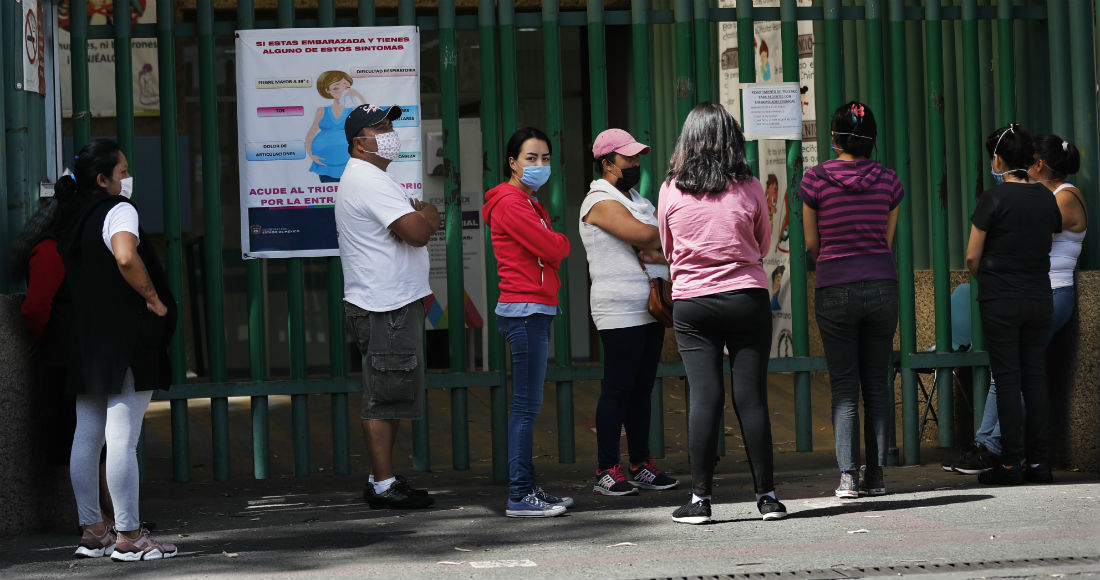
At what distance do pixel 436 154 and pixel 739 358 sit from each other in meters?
6.00

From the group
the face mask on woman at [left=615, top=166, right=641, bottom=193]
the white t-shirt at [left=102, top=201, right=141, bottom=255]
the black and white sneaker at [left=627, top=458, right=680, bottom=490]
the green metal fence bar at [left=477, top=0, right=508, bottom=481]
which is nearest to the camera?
the white t-shirt at [left=102, top=201, right=141, bottom=255]

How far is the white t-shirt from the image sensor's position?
17.9 ft

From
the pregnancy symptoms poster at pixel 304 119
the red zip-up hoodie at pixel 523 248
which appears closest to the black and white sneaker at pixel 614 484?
the red zip-up hoodie at pixel 523 248

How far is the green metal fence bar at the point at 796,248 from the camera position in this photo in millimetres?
7449

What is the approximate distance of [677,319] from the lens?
6047 millimetres

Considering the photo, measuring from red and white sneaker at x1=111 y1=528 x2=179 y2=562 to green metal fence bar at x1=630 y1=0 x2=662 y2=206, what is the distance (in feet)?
10.0

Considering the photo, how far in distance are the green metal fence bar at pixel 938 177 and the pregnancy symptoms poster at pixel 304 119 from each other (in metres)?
2.74

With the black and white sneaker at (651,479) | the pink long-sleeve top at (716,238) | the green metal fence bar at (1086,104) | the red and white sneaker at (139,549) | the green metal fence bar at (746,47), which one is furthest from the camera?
the green metal fence bar at (1086,104)

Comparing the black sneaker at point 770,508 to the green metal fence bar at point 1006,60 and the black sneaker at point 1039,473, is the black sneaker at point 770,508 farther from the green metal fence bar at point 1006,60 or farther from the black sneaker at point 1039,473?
the green metal fence bar at point 1006,60

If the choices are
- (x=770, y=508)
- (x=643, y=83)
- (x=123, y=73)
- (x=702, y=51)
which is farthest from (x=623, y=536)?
(x=123, y=73)

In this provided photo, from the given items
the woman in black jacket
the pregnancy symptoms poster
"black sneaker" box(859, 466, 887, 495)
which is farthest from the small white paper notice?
the woman in black jacket

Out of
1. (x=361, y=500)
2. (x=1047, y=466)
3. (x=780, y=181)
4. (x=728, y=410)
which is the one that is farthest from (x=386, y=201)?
(x=780, y=181)

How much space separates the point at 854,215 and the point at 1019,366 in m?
1.33

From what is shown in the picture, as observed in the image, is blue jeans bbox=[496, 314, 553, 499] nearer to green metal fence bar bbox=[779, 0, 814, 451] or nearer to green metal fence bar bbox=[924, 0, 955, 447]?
green metal fence bar bbox=[779, 0, 814, 451]
